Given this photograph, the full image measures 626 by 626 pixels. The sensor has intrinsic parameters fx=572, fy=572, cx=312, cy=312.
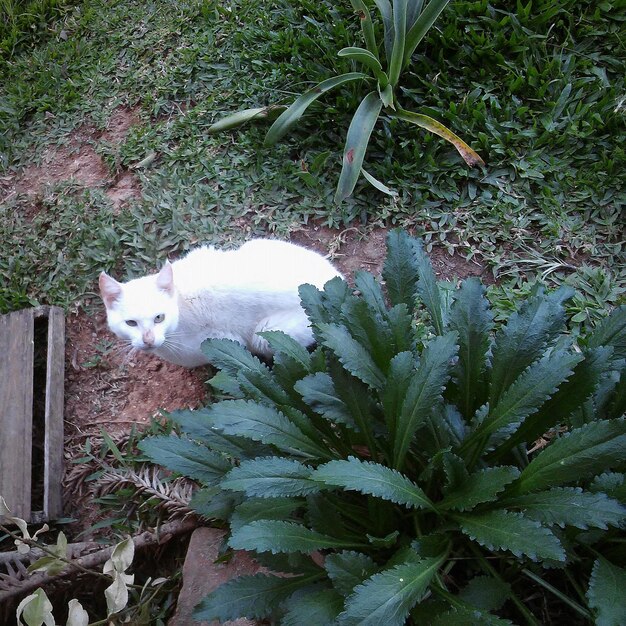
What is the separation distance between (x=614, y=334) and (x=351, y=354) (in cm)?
78

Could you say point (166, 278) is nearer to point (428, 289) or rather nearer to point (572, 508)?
point (428, 289)

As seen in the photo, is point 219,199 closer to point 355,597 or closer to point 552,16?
point 552,16

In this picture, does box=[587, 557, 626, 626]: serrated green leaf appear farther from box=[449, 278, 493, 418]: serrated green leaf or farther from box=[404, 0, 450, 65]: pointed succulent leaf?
box=[404, 0, 450, 65]: pointed succulent leaf

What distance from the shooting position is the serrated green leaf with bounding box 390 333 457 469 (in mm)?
1558

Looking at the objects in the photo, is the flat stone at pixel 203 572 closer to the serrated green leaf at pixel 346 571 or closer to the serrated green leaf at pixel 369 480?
the serrated green leaf at pixel 346 571

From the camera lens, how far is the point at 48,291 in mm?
3359

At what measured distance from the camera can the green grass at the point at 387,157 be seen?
3.03 meters

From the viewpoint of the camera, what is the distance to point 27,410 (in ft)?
9.16

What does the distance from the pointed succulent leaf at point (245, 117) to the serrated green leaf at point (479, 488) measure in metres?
2.71

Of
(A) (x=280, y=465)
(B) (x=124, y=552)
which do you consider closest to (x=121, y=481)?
(B) (x=124, y=552)

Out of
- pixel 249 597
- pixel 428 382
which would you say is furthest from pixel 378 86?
pixel 249 597

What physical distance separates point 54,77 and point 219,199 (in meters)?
2.04

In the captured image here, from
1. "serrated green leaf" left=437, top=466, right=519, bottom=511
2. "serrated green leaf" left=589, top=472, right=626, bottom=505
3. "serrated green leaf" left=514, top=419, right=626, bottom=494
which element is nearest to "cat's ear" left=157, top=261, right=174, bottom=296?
"serrated green leaf" left=437, top=466, right=519, bottom=511

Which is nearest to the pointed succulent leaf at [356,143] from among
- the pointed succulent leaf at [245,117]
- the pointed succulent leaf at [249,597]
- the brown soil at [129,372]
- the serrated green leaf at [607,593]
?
the brown soil at [129,372]
